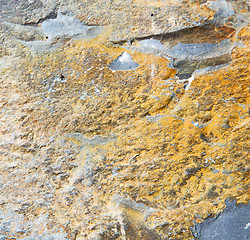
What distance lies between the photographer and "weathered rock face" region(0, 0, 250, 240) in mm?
854

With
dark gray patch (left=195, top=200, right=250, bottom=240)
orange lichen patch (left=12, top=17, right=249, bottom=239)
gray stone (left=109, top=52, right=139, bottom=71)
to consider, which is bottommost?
dark gray patch (left=195, top=200, right=250, bottom=240)

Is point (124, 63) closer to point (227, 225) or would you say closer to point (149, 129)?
point (149, 129)

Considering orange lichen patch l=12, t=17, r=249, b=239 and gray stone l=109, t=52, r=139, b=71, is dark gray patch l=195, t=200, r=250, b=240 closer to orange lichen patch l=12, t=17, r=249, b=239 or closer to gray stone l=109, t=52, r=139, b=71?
orange lichen patch l=12, t=17, r=249, b=239

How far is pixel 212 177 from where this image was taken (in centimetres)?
86


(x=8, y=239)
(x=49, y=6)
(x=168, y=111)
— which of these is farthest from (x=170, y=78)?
(x=8, y=239)

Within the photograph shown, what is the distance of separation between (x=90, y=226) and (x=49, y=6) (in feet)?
2.96

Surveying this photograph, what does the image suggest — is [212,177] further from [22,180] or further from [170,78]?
[22,180]

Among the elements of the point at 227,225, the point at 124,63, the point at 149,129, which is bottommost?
the point at 227,225

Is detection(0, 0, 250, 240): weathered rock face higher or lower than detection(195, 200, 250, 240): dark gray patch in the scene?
higher

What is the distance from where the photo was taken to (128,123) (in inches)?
34.4

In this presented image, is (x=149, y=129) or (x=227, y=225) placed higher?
(x=149, y=129)

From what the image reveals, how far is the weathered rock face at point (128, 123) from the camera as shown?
33.6 inches

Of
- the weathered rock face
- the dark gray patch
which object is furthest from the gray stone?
the dark gray patch

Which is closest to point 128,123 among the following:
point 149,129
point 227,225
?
point 149,129
